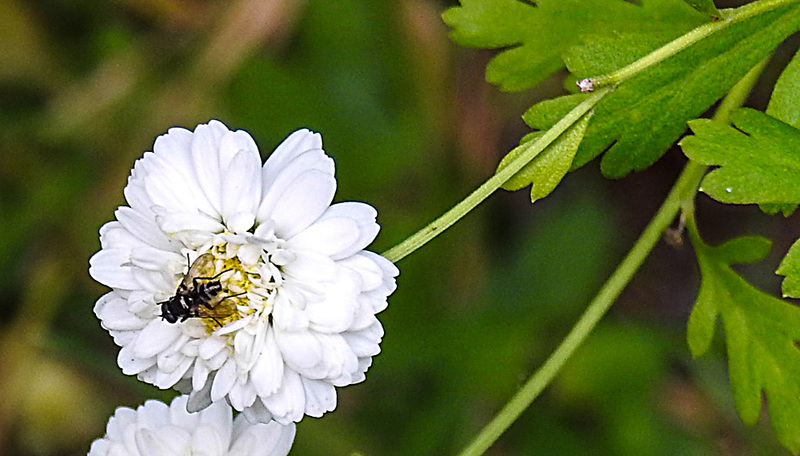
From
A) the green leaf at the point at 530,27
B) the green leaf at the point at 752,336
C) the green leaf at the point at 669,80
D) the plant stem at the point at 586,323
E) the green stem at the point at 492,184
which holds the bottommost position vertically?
the green leaf at the point at 752,336

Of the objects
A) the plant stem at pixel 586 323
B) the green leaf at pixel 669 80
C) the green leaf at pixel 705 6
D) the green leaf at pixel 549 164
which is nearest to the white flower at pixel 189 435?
the plant stem at pixel 586 323

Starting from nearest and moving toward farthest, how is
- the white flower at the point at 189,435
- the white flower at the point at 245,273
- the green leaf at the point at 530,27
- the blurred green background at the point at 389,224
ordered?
the white flower at the point at 245,273, the white flower at the point at 189,435, the green leaf at the point at 530,27, the blurred green background at the point at 389,224

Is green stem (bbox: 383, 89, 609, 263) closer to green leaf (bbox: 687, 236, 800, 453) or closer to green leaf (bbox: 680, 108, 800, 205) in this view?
green leaf (bbox: 680, 108, 800, 205)

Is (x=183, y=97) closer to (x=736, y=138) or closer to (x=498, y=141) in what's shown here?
(x=498, y=141)

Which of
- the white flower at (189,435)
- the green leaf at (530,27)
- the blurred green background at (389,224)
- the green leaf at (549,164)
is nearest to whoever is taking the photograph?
the green leaf at (549,164)

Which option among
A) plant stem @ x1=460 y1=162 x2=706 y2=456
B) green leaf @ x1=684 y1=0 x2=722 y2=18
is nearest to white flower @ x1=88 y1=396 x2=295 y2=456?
plant stem @ x1=460 y1=162 x2=706 y2=456

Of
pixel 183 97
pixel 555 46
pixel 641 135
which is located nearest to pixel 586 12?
pixel 555 46

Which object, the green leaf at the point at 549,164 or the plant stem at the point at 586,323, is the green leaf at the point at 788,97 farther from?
the green leaf at the point at 549,164

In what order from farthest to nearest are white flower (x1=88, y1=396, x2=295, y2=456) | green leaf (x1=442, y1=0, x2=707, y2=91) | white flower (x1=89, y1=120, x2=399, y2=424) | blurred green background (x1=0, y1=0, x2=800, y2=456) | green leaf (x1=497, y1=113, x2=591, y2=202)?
blurred green background (x1=0, y1=0, x2=800, y2=456), green leaf (x1=442, y1=0, x2=707, y2=91), white flower (x1=88, y1=396, x2=295, y2=456), green leaf (x1=497, y1=113, x2=591, y2=202), white flower (x1=89, y1=120, x2=399, y2=424)
